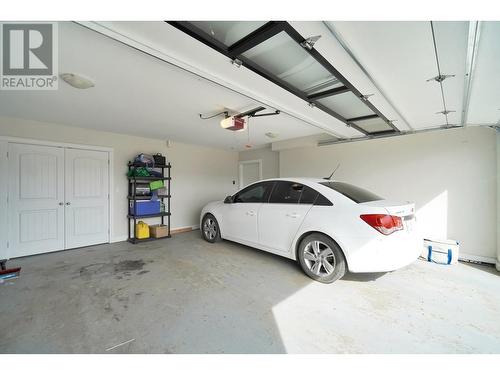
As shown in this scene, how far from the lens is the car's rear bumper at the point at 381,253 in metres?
2.08

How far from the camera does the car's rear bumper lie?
6.81ft

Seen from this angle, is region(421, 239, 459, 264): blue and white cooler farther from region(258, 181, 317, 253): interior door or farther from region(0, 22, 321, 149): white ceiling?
region(0, 22, 321, 149): white ceiling

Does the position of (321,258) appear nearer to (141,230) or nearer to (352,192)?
(352,192)

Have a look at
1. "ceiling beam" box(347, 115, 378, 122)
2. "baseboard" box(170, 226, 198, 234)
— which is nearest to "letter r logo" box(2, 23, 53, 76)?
"ceiling beam" box(347, 115, 378, 122)

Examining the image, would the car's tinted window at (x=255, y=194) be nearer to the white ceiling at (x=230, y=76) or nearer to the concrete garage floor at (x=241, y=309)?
the concrete garage floor at (x=241, y=309)

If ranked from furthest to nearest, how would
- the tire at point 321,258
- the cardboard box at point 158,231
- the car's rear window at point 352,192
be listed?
the cardboard box at point 158,231
the car's rear window at point 352,192
the tire at point 321,258

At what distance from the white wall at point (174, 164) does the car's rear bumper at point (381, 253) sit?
439cm

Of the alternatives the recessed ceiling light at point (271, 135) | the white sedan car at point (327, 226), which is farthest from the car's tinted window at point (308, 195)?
the recessed ceiling light at point (271, 135)

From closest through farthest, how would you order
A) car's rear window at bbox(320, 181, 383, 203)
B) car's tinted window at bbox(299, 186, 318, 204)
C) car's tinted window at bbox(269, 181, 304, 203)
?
car's rear window at bbox(320, 181, 383, 203) → car's tinted window at bbox(299, 186, 318, 204) → car's tinted window at bbox(269, 181, 304, 203)

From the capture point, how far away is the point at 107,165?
13.6 feet

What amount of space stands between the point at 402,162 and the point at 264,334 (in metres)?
3.80

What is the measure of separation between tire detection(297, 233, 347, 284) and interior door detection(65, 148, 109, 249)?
4.12 m

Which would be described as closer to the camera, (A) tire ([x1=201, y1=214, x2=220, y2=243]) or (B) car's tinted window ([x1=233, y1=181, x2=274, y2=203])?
(B) car's tinted window ([x1=233, y1=181, x2=274, y2=203])

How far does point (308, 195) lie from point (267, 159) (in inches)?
133
